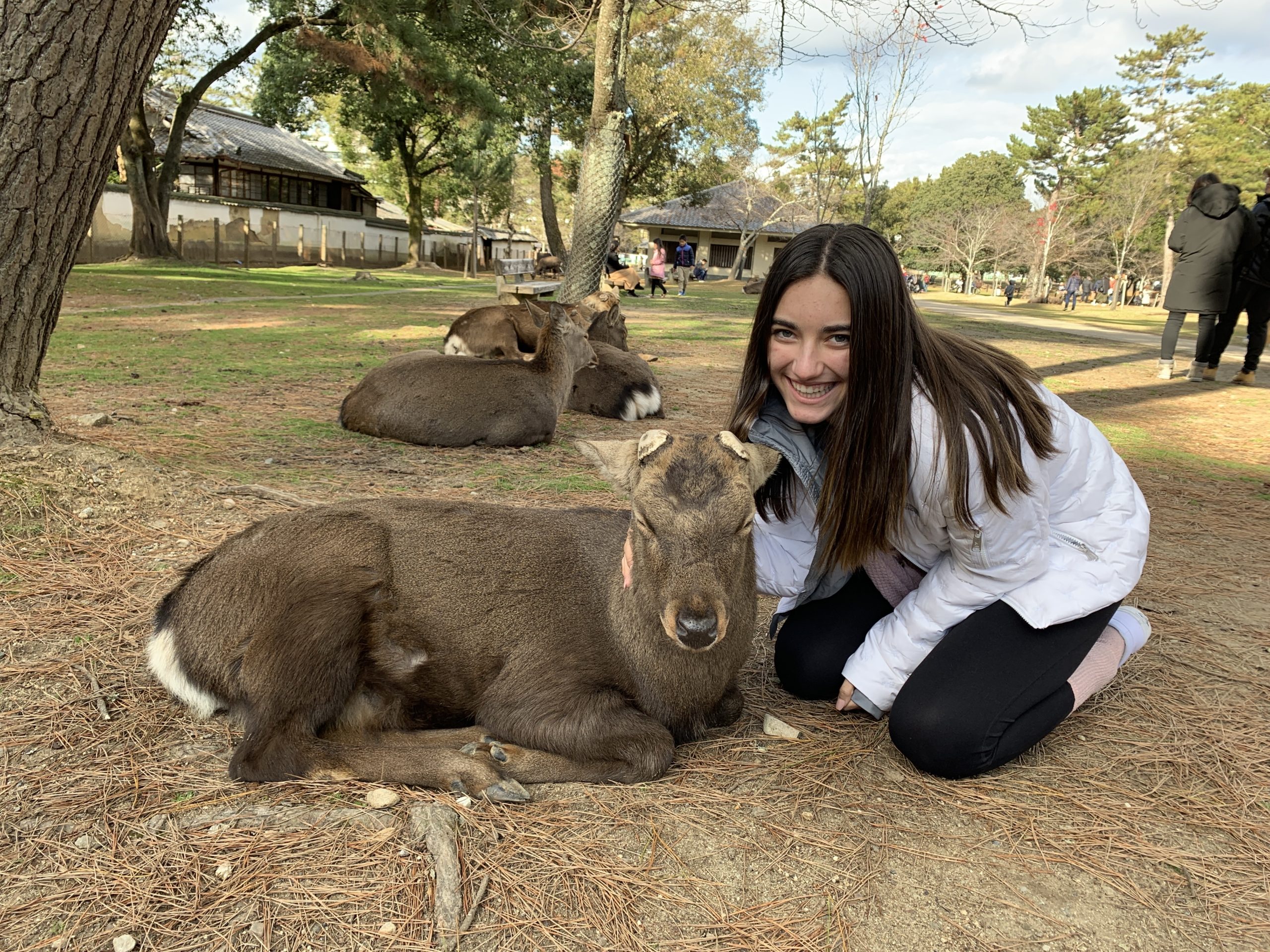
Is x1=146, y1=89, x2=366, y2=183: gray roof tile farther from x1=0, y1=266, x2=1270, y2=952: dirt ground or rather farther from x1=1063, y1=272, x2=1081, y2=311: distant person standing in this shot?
x1=1063, y1=272, x2=1081, y2=311: distant person standing

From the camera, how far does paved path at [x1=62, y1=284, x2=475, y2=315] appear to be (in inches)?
613

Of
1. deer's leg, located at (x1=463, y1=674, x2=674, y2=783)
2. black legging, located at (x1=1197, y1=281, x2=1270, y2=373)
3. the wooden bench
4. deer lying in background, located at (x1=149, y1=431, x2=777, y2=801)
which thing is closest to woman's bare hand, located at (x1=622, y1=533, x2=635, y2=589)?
deer lying in background, located at (x1=149, y1=431, x2=777, y2=801)

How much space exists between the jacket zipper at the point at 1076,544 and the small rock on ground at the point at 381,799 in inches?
101

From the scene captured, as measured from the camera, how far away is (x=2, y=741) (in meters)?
2.84

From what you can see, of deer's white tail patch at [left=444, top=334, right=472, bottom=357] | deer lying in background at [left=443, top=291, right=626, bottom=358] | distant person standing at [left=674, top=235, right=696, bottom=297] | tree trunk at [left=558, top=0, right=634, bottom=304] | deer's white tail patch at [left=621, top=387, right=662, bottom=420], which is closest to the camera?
deer's white tail patch at [left=621, top=387, right=662, bottom=420]

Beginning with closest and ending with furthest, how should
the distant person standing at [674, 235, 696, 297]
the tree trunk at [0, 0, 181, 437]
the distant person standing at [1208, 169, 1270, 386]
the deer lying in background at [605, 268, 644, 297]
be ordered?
the tree trunk at [0, 0, 181, 437]
the distant person standing at [1208, 169, 1270, 386]
the deer lying in background at [605, 268, 644, 297]
the distant person standing at [674, 235, 696, 297]

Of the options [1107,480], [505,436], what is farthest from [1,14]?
[1107,480]

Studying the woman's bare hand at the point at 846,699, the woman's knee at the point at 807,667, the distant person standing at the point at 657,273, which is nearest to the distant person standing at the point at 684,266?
the distant person standing at the point at 657,273

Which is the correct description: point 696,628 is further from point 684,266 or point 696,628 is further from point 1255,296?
point 684,266

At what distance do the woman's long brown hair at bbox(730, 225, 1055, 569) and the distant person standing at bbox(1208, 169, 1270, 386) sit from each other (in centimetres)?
1176

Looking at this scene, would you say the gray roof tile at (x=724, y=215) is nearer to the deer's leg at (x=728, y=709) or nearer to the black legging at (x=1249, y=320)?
the black legging at (x=1249, y=320)

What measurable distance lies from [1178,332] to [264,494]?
1370 centimetres

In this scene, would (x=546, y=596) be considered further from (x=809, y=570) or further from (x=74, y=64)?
(x=74, y=64)

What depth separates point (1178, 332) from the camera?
44.0ft
